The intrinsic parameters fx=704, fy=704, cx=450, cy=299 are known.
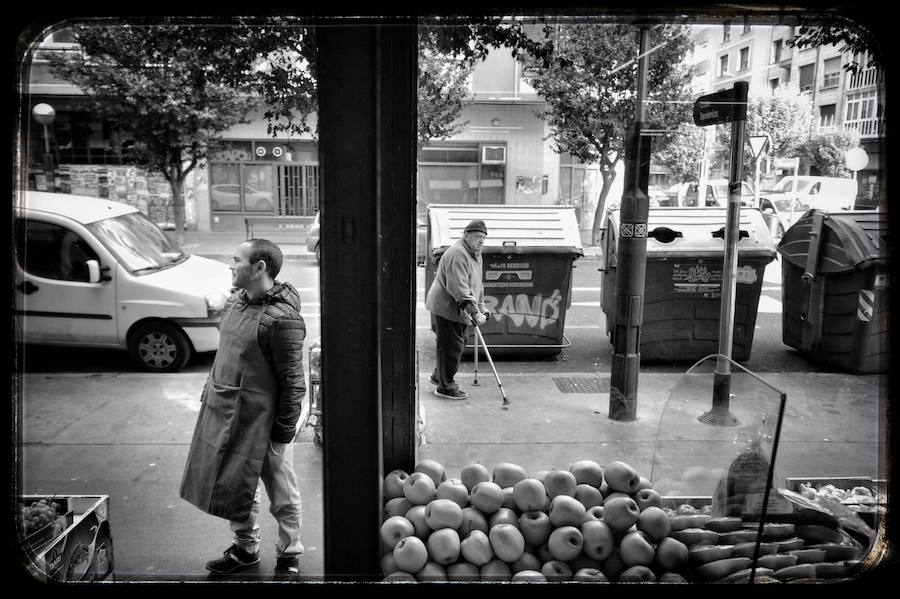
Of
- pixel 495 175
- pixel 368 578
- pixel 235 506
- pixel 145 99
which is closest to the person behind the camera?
pixel 368 578

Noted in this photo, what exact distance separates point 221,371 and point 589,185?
15.9m

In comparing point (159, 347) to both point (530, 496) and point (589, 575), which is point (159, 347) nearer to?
point (530, 496)

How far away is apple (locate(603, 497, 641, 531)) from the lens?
8.93 feet

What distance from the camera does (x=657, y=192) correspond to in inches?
714

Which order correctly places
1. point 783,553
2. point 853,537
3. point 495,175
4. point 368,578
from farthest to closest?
1. point 495,175
2. point 853,537
3. point 783,553
4. point 368,578

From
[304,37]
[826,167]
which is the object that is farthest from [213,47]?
[826,167]

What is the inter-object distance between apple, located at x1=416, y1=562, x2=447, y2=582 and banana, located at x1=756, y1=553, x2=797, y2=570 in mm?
1123

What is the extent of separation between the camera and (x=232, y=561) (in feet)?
12.5

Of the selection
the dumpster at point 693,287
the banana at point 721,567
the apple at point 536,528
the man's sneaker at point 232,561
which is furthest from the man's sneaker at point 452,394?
the banana at point 721,567

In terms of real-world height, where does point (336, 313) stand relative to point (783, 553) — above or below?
above

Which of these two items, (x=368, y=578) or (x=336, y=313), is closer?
(x=336, y=313)

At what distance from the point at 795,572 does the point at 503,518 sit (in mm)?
1058

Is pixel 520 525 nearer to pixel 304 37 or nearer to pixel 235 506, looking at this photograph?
pixel 235 506

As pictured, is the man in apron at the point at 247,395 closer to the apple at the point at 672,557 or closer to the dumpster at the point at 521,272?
the apple at the point at 672,557
